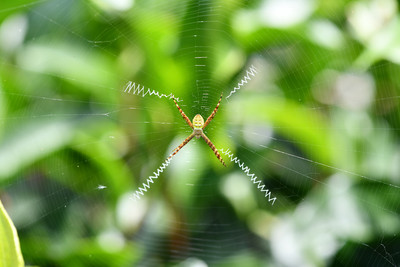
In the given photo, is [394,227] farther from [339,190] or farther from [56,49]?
[56,49]

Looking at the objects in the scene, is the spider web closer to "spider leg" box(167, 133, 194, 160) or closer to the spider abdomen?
"spider leg" box(167, 133, 194, 160)

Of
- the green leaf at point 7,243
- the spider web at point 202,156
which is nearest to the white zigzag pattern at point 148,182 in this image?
the spider web at point 202,156

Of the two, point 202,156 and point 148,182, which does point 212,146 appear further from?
point 148,182

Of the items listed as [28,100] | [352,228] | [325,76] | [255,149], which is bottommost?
[352,228]

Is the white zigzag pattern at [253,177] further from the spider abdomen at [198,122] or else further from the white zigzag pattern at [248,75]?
the spider abdomen at [198,122]

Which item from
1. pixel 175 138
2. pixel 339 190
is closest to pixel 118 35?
pixel 175 138

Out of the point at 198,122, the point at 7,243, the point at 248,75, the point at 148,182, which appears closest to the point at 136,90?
the point at 148,182

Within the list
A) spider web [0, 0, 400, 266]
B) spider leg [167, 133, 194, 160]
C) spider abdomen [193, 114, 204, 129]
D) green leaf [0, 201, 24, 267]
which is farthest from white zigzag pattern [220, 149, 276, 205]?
green leaf [0, 201, 24, 267]
